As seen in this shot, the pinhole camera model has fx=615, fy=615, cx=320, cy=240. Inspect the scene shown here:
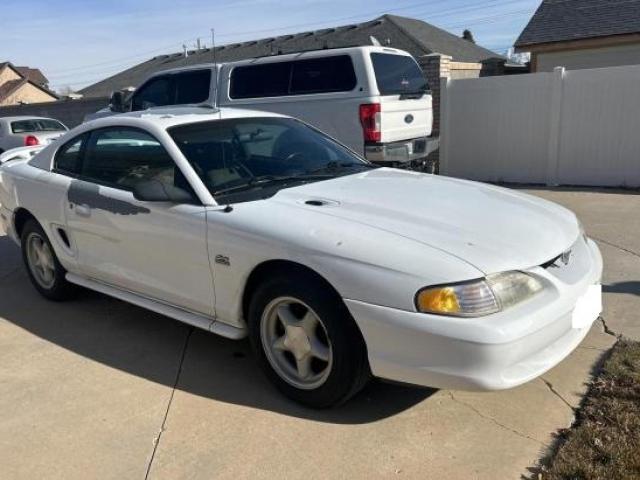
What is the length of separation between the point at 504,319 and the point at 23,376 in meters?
2.90

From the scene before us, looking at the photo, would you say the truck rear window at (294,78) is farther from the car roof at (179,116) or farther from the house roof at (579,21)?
the house roof at (579,21)

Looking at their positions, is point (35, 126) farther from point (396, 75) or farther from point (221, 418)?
point (221, 418)

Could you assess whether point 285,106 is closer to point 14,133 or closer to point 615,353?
point 615,353

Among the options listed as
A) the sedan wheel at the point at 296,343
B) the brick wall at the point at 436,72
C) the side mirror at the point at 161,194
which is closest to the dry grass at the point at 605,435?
the sedan wheel at the point at 296,343

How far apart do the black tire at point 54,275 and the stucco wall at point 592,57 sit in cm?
1410

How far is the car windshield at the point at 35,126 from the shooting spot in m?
14.3

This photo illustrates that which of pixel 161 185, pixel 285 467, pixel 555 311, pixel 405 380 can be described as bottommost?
pixel 285 467

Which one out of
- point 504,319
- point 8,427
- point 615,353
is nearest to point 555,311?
point 504,319

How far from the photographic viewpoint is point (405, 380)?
9.35 ft

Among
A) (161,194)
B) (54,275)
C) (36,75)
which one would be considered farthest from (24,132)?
(36,75)

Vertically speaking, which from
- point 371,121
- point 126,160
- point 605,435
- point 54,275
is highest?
point 126,160

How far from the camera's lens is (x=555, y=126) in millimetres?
9734

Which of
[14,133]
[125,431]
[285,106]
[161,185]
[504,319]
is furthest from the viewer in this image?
[14,133]

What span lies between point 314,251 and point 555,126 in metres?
7.94
